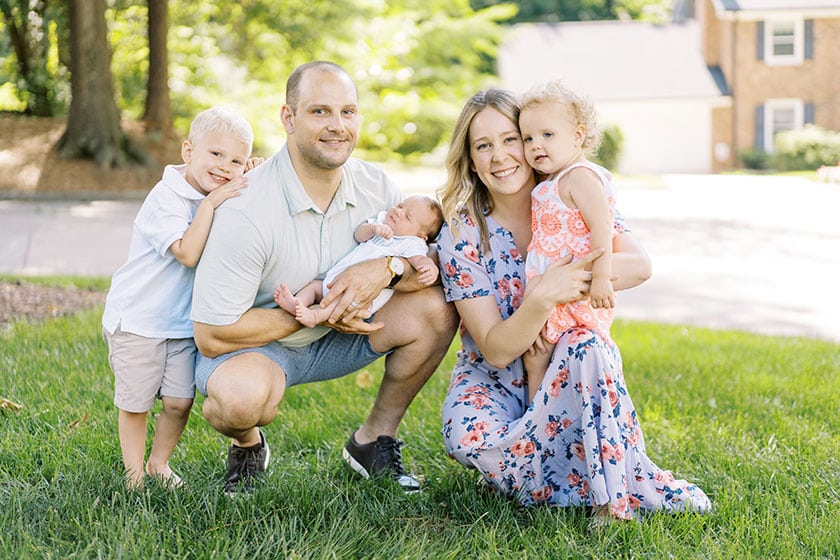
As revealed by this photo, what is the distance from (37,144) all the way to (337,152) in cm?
1402

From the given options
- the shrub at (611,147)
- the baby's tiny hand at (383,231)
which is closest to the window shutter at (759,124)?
the shrub at (611,147)

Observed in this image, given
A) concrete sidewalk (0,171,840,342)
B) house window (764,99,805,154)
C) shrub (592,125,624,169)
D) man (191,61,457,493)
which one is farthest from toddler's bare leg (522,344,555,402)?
house window (764,99,805,154)

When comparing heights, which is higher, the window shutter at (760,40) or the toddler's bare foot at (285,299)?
the window shutter at (760,40)

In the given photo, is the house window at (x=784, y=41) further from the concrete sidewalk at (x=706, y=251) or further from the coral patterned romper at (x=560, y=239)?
the coral patterned romper at (x=560, y=239)

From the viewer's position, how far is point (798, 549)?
2766mm

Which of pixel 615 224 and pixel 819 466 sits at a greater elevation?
pixel 615 224

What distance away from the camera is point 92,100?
14.8 meters

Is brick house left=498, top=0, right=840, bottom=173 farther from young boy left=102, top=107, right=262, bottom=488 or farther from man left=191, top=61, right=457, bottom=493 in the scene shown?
young boy left=102, top=107, right=262, bottom=488

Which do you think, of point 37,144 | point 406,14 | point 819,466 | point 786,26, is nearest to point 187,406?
point 819,466

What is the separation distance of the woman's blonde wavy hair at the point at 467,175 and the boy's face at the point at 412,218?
0.23ft

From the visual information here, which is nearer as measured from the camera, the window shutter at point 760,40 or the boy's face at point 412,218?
the boy's face at point 412,218

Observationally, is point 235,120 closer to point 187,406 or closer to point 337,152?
point 337,152

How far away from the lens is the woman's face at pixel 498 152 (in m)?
3.19

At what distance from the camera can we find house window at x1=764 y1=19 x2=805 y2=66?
26547 millimetres
